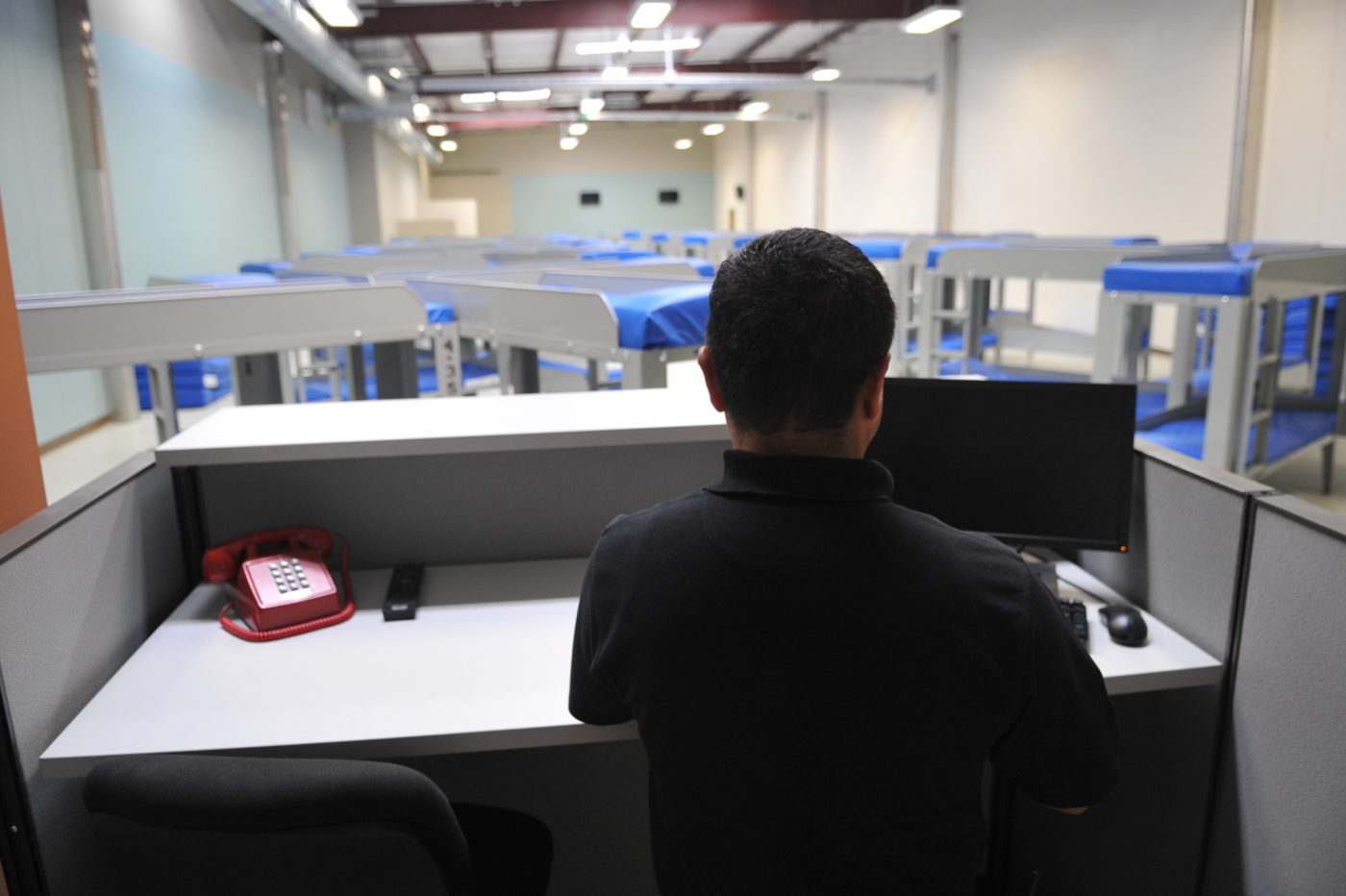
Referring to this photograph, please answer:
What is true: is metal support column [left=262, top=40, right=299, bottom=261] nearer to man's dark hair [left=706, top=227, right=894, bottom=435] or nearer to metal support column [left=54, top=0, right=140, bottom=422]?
metal support column [left=54, top=0, right=140, bottom=422]

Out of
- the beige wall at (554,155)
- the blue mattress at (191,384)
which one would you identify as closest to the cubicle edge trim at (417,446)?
the blue mattress at (191,384)

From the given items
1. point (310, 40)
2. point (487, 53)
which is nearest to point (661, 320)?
point (310, 40)

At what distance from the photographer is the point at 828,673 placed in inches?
30.0

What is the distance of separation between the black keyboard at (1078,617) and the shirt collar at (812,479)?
70 cm

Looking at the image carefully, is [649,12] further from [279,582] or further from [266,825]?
[266,825]

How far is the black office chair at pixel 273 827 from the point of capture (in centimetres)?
80

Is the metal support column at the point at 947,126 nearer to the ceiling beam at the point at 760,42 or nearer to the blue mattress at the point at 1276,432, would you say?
the ceiling beam at the point at 760,42

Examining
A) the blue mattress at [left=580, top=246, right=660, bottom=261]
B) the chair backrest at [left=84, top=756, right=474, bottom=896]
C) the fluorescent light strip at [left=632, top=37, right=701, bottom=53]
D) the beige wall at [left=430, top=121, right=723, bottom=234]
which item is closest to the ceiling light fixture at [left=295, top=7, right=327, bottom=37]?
the fluorescent light strip at [left=632, top=37, right=701, bottom=53]

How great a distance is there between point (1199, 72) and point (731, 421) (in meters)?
8.20

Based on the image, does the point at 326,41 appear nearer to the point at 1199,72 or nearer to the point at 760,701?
the point at 1199,72

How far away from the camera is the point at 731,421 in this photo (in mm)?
834

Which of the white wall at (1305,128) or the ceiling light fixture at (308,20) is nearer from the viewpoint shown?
the white wall at (1305,128)

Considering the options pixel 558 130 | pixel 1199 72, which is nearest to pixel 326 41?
pixel 1199 72

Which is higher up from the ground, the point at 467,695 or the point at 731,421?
the point at 731,421
